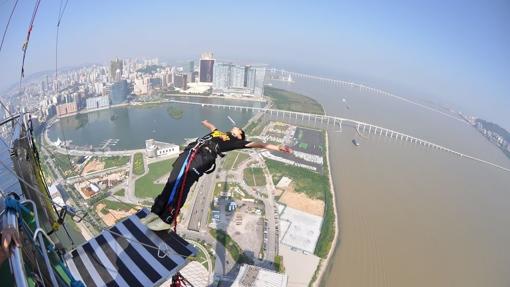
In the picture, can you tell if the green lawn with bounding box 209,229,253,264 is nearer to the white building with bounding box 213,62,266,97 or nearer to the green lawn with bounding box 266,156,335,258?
the green lawn with bounding box 266,156,335,258

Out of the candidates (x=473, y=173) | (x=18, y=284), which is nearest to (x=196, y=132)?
(x=18, y=284)

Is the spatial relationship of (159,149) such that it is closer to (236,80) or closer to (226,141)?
(226,141)

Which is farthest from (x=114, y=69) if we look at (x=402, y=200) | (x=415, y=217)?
(x=415, y=217)

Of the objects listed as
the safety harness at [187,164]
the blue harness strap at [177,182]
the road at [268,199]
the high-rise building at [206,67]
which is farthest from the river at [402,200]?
the high-rise building at [206,67]

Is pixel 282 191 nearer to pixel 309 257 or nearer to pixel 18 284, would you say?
pixel 309 257

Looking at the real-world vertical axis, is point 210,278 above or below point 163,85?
below
